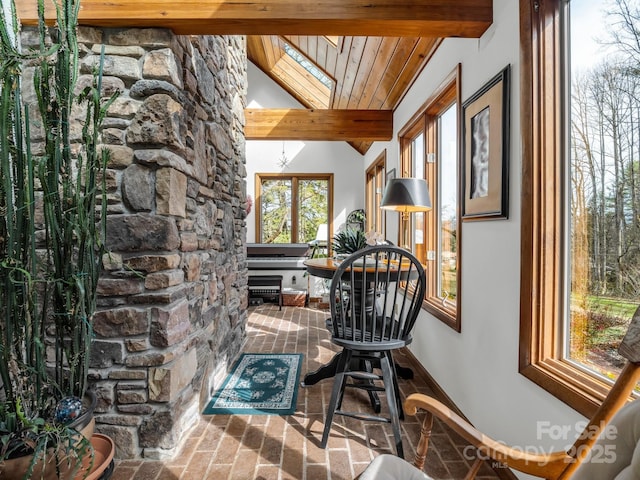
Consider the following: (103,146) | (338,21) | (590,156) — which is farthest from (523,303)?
(103,146)

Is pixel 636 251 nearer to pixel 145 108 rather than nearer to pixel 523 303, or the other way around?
pixel 523 303

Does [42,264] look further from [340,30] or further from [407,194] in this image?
[407,194]

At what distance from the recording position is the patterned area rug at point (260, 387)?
7.15ft

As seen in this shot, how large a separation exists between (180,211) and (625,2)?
1.99 metres

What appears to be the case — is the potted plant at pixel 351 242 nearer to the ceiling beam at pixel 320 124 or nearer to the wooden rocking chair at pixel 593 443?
the wooden rocking chair at pixel 593 443

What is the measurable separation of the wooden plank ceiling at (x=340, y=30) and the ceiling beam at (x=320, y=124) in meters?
0.01

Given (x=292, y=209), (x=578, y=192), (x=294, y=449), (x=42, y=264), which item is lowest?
(x=294, y=449)

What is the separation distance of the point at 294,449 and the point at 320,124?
136 inches

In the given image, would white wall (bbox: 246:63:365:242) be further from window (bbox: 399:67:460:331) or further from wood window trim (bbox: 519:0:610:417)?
wood window trim (bbox: 519:0:610:417)


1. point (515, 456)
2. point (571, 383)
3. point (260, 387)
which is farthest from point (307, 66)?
point (515, 456)

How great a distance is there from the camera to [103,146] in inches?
67.4

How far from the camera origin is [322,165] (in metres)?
6.22

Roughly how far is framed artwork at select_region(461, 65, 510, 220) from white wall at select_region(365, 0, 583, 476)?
0.04 meters

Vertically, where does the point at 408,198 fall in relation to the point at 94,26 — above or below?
below
